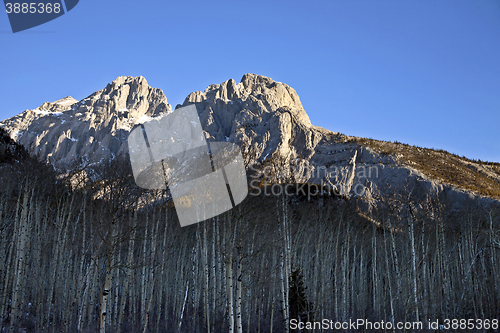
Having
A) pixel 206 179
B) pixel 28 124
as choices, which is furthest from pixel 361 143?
pixel 28 124

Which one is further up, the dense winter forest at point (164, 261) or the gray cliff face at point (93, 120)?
the gray cliff face at point (93, 120)

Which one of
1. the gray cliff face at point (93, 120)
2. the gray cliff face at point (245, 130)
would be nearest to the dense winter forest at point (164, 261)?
the gray cliff face at point (245, 130)

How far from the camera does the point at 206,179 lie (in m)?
14.5

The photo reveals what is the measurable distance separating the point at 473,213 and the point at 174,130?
85232 millimetres

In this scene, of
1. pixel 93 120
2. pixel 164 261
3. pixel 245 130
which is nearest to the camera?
pixel 164 261

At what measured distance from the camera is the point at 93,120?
383 ft

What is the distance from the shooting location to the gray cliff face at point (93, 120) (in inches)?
4183

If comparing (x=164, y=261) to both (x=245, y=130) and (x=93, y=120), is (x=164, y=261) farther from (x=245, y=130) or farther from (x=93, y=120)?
(x=93, y=120)

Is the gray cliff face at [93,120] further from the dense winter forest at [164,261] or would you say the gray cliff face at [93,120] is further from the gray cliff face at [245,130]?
the dense winter forest at [164,261]

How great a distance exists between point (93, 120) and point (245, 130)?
6596cm

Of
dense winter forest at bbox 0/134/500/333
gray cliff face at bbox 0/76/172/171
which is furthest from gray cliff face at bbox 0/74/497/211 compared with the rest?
dense winter forest at bbox 0/134/500/333

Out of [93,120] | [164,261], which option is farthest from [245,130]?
[164,261]

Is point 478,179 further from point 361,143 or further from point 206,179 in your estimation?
point 206,179

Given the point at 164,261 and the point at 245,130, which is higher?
the point at 245,130
